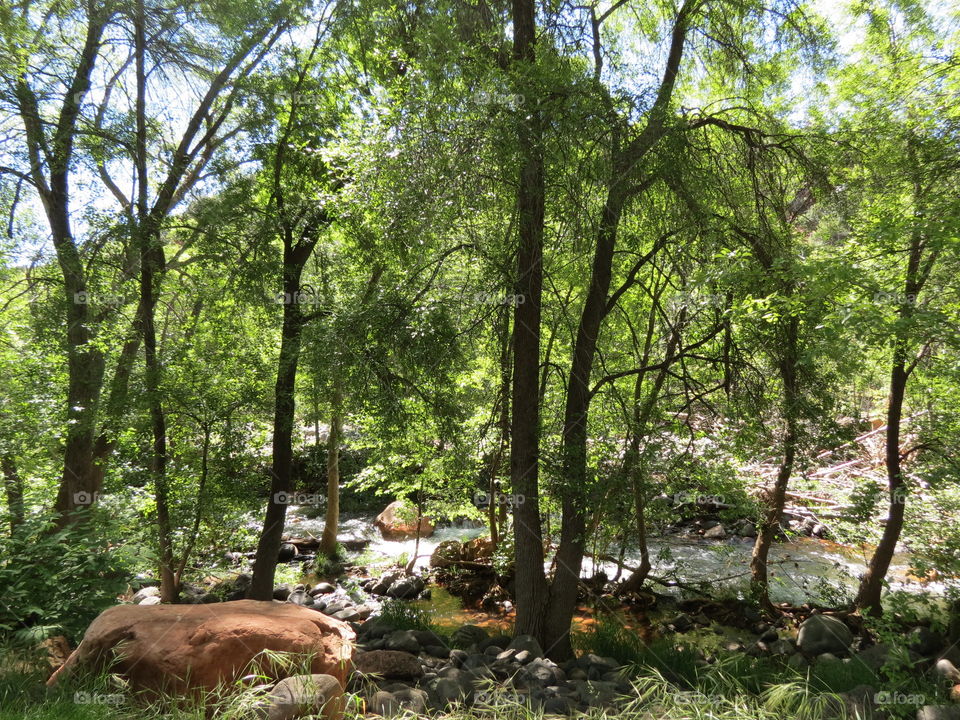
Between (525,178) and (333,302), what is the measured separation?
3.24 meters

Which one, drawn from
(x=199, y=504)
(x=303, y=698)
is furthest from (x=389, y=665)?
(x=199, y=504)

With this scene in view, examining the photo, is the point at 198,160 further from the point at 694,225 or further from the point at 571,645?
the point at 571,645

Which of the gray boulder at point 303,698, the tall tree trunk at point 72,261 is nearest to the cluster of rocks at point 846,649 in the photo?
the gray boulder at point 303,698

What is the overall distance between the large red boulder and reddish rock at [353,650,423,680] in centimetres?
46

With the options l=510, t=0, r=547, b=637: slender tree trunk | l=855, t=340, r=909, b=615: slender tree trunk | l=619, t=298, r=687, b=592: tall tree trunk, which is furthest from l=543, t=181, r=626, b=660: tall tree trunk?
l=855, t=340, r=909, b=615: slender tree trunk

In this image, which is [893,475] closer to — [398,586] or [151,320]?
[398,586]

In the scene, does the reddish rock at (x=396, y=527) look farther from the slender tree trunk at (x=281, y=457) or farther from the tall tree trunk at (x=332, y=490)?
the slender tree trunk at (x=281, y=457)

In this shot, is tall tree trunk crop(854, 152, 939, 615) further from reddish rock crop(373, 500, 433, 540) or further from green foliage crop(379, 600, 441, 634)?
reddish rock crop(373, 500, 433, 540)

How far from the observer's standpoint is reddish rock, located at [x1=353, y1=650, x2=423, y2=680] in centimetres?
476

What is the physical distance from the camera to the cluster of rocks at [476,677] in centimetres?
412

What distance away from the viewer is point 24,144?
7.49 metres

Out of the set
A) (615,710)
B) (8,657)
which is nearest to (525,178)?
(615,710)

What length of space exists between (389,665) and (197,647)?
1.56m

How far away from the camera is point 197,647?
3918 mm
